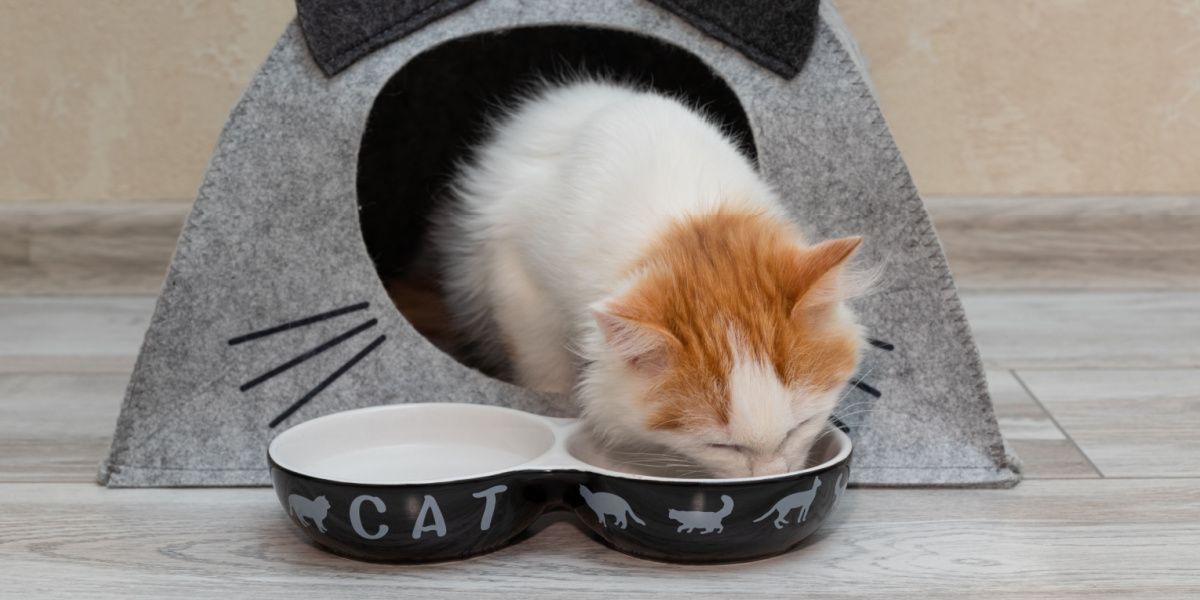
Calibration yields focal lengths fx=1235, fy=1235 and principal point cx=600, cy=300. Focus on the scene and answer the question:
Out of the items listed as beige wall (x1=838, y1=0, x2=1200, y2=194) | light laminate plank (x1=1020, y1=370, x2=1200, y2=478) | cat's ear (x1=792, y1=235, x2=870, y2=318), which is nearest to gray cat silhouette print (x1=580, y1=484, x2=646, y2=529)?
cat's ear (x1=792, y1=235, x2=870, y2=318)

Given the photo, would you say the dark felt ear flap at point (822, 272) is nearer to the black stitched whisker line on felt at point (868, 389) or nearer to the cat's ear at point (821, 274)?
the cat's ear at point (821, 274)

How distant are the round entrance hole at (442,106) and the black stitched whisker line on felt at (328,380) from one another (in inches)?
16.2

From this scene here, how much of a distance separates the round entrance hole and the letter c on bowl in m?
0.76

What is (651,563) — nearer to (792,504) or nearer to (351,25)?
(792,504)

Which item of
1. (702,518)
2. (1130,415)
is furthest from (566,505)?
(1130,415)

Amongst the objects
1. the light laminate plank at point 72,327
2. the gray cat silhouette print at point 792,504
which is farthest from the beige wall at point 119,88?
the gray cat silhouette print at point 792,504

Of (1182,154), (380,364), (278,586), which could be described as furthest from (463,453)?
(1182,154)

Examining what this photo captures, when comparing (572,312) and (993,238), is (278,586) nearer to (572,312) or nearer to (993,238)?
(572,312)

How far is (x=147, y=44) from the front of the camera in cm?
254

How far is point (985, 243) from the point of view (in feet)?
8.78

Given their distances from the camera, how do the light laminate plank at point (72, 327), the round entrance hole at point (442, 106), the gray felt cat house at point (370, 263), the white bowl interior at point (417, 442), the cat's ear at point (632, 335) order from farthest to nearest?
the light laminate plank at point (72, 327)
the round entrance hole at point (442, 106)
the gray felt cat house at point (370, 263)
the white bowl interior at point (417, 442)
the cat's ear at point (632, 335)

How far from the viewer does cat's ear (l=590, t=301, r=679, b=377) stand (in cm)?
124

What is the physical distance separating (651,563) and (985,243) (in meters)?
1.57

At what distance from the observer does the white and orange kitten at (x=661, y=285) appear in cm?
129
